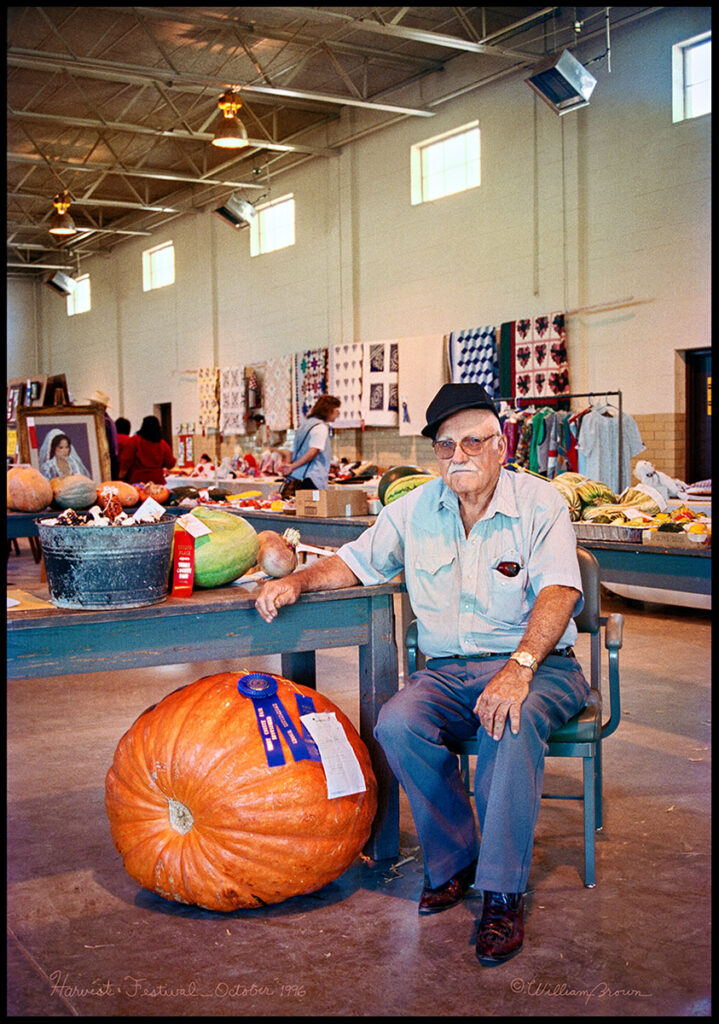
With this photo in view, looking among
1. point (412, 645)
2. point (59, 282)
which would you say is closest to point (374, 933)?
point (412, 645)

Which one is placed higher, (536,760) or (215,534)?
(215,534)

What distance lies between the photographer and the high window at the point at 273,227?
15.1m

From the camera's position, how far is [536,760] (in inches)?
103

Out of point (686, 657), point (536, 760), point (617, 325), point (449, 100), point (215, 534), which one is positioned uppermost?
point (449, 100)

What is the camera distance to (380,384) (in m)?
13.1

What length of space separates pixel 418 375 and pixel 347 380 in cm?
143

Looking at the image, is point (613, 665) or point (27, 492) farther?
point (27, 492)

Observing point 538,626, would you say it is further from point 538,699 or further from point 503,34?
point 503,34

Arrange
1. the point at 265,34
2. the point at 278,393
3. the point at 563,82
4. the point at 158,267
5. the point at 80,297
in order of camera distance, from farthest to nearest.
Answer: the point at 80,297
the point at 158,267
the point at 278,393
the point at 265,34
the point at 563,82

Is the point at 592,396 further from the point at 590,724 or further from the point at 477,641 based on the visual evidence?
the point at 590,724

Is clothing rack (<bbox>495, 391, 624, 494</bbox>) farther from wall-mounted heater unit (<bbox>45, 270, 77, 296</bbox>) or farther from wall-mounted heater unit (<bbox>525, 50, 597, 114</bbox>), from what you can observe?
wall-mounted heater unit (<bbox>45, 270, 77, 296</bbox>)

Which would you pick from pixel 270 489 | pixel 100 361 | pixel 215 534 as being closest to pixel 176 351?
pixel 100 361

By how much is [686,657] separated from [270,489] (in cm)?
764

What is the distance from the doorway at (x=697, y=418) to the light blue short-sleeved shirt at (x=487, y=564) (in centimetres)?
706
